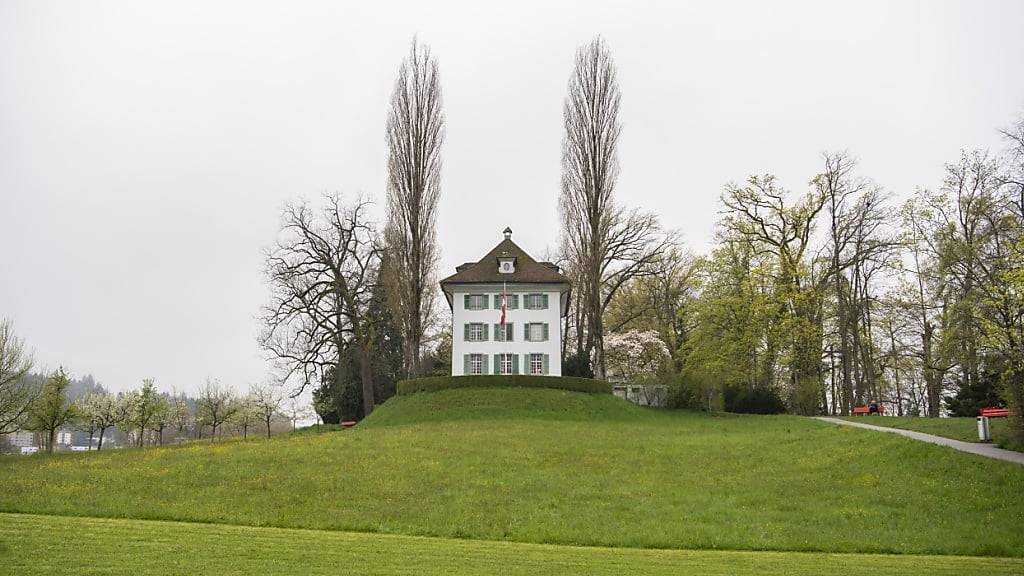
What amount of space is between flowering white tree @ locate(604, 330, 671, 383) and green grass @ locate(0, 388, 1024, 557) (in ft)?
75.3

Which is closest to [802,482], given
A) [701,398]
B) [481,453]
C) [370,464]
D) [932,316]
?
[481,453]

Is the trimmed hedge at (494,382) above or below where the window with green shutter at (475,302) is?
below

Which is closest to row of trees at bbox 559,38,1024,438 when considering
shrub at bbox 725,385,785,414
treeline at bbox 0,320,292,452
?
shrub at bbox 725,385,785,414

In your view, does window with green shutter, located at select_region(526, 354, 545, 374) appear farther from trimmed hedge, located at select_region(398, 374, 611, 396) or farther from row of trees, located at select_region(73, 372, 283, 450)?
row of trees, located at select_region(73, 372, 283, 450)

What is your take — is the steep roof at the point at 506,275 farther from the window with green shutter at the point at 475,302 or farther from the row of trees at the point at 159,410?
the row of trees at the point at 159,410

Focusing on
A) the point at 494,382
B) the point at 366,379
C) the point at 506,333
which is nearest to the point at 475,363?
the point at 506,333

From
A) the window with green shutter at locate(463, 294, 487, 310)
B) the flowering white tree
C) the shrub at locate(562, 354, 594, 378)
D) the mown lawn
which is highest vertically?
the window with green shutter at locate(463, 294, 487, 310)

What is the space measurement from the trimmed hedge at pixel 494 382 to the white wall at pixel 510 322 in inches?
125

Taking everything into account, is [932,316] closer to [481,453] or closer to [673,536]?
[481,453]

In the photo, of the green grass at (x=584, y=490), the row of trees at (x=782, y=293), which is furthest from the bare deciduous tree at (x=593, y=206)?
the green grass at (x=584, y=490)

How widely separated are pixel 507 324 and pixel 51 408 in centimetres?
2325

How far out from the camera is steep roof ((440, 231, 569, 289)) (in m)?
47.6

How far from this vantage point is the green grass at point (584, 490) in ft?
50.5

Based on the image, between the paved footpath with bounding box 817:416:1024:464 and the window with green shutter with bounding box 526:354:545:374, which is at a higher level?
the window with green shutter with bounding box 526:354:545:374
